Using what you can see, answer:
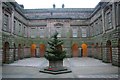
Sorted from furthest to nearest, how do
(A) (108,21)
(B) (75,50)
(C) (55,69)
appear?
(B) (75,50) < (A) (108,21) < (C) (55,69)

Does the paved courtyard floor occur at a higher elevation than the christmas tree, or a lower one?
lower

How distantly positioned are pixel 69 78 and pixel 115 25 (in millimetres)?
10262

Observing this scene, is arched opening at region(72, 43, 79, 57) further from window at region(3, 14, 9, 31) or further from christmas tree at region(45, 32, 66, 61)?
christmas tree at region(45, 32, 66, 61)

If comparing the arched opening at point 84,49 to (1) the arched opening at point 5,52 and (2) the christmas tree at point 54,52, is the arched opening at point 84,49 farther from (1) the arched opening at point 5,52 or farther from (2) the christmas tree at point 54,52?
(2) the christmas tree at point 54,52

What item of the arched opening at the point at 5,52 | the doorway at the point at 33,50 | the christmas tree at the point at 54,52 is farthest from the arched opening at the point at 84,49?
the christmas tree at the point at 54,52

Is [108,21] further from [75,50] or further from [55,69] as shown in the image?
[75,50]

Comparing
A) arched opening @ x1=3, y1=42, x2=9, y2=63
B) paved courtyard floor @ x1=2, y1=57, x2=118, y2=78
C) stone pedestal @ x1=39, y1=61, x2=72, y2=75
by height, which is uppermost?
arched opening @ x1=3, y1=42, x2=9, y2=63

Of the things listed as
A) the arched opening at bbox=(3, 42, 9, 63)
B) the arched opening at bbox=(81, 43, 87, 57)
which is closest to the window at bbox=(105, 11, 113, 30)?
the arched opening at bbox=(81, 43, 87, 57)

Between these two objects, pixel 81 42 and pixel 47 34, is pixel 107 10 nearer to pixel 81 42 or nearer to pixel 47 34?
pixel 81 42

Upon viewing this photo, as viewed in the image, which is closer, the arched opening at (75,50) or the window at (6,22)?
the window at (6,22)

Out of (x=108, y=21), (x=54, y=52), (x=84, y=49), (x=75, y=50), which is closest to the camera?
(x=54, y=52)

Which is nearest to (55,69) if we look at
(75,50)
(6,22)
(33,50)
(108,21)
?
(6,22)

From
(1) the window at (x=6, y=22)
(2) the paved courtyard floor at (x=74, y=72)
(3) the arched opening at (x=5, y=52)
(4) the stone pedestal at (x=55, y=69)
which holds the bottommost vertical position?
(2) the paved courtyard floor at (x=74, y=72)

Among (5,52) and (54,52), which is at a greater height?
(54,52)
